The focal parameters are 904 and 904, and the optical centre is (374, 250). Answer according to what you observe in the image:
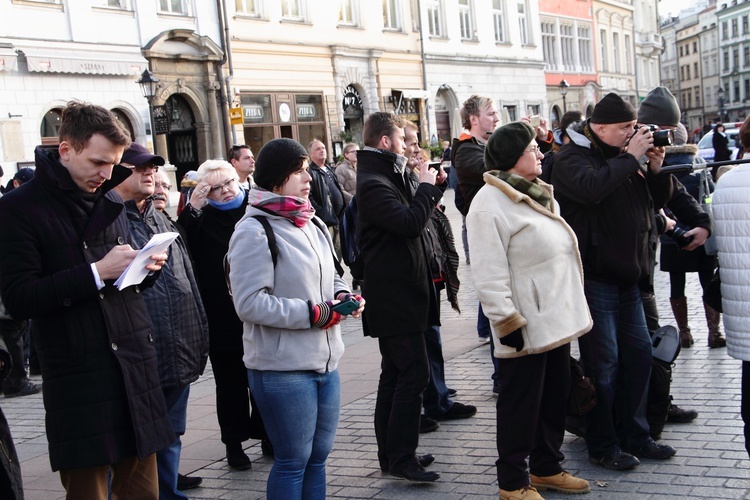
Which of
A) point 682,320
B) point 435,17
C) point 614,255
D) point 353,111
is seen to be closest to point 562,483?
point 614,255

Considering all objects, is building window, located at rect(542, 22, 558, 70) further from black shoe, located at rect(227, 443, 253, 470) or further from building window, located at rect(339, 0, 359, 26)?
black shoe, located at rect(227, 443, 253, 470)

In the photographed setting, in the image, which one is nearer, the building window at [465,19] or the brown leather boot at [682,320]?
the brown leather boot at [682,320]

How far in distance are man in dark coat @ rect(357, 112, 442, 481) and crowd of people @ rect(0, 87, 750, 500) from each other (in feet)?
0.04

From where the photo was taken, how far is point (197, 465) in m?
5.51

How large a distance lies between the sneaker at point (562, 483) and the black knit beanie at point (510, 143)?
1.57 meters

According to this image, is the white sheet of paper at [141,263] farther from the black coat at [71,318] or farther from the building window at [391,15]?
the building window at [391,15]

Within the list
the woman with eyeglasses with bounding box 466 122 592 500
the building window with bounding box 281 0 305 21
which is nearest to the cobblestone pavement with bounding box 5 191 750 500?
the woman with eyeglasses with bounding box 466 122 592 500

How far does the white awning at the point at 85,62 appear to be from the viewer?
19703 mm

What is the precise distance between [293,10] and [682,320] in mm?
22463

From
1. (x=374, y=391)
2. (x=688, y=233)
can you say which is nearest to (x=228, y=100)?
(x=374, y=391)

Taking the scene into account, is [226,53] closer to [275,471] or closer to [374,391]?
[374,391]

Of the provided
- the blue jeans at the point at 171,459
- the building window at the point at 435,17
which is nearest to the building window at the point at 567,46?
the building window at the point at 435,17

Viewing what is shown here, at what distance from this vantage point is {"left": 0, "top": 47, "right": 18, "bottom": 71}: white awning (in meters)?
18.9

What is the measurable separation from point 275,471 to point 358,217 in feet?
5.71
